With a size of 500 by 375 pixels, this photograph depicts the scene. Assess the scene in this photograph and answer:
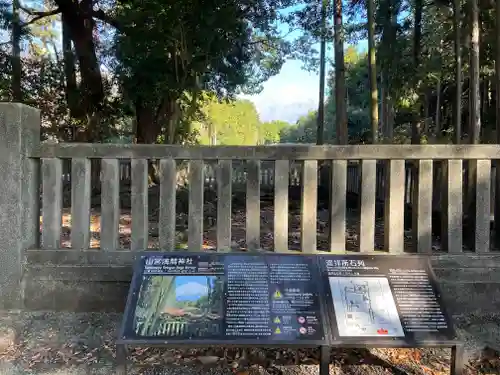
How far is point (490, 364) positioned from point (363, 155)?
79.5 inches

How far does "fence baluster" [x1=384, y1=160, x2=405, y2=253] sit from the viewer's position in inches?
177

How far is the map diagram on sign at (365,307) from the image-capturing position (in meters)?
3.39

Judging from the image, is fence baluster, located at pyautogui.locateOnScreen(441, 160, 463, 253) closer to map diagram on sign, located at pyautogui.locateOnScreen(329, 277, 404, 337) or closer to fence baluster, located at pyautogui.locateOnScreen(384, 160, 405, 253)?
fence baluster, located at pyautogui.locateOnScreen(384, 160, 405, 253)

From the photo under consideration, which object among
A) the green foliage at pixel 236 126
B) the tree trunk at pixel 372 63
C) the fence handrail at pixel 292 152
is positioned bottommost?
the fence handrail at pixel 292 152

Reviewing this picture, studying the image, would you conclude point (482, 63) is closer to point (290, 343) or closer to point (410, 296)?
point (410, 296)

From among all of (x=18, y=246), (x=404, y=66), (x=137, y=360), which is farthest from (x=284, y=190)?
(x=404, y=66)

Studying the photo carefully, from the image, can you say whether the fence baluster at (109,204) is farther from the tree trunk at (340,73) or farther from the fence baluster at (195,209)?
the tree trunk at (340,73)

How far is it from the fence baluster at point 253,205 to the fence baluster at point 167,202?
707 millimetres

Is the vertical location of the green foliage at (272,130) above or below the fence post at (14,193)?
above

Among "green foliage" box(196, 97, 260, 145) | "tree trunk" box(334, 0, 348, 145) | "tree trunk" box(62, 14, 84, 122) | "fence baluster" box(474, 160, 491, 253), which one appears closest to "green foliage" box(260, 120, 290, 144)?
"green foliage" box(196, 97, 260, 145)

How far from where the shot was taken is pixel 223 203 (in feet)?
14.9

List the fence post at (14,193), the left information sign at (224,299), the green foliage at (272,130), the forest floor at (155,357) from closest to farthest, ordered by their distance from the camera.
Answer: the left information sign at (224,299), the forest floor at (155,357), the fence post at (14,193), the green foliage at (272,130)

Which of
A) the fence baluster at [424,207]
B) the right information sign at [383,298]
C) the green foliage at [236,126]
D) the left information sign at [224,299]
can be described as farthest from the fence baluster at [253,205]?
the green foliage at [236,126]

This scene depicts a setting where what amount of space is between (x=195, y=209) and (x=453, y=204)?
2446mm
